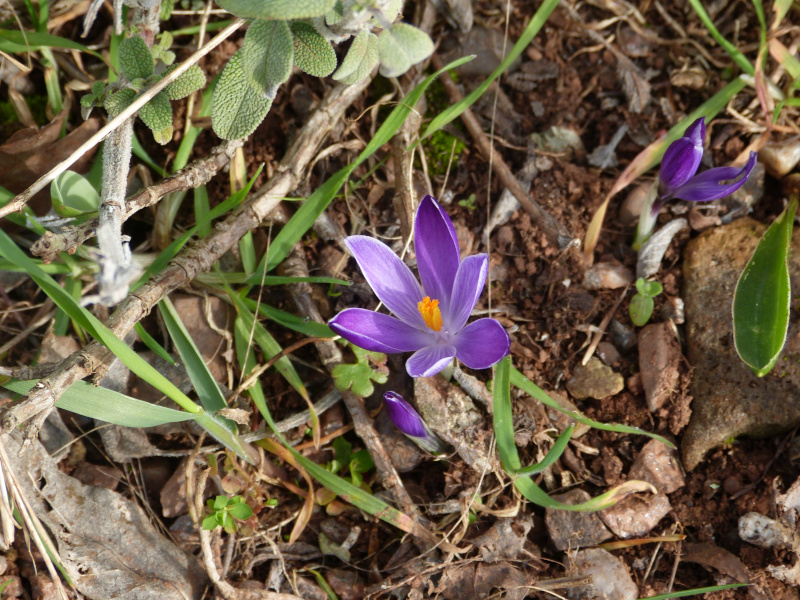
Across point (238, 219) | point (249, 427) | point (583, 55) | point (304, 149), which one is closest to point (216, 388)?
point (249, 427)

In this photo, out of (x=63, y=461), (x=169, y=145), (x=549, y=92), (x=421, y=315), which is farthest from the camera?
(x=549, y=92)

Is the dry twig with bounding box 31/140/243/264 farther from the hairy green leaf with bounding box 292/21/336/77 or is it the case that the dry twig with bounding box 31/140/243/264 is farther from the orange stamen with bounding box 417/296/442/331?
the orange stamen with bounding box 417/296/442/331

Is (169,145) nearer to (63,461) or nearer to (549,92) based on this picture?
(63,461)

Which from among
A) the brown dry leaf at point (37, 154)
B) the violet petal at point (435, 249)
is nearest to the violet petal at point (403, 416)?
the violet petal at point (435, 249)

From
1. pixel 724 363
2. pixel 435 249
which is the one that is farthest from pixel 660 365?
pixel 435 249

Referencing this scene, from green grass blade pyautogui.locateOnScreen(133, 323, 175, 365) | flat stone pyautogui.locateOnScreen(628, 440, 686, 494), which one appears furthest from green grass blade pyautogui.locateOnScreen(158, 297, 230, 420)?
flat stone pyautogui.locateOnScreen(628, 440, 686, 494)
